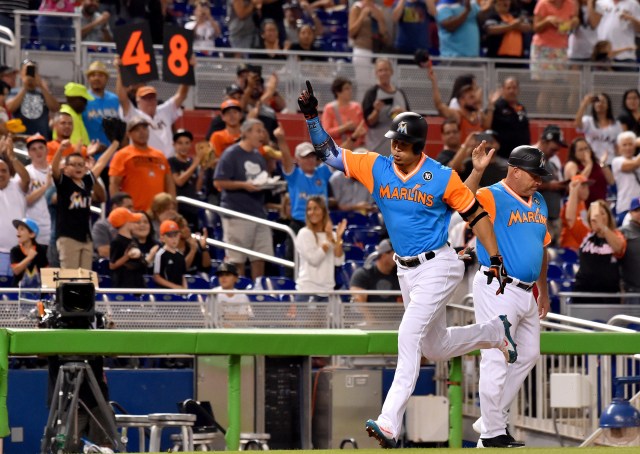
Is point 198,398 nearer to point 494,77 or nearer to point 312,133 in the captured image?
point 312,133

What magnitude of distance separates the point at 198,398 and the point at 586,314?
3842 millimetres

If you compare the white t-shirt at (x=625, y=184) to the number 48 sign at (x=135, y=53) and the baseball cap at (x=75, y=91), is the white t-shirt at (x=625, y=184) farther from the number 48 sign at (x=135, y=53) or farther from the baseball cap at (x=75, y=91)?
the baseball cap at (x=75, y=91)

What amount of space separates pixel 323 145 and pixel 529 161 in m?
1.43

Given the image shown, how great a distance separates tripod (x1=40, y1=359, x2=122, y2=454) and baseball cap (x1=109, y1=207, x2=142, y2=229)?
3.88 metres

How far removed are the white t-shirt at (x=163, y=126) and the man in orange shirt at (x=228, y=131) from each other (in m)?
0.50

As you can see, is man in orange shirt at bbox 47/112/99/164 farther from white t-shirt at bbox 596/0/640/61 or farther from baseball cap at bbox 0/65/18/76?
white t-shirt at bbox 596/0/640/61

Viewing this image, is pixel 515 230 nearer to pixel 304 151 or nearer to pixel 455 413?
pixel 455 413

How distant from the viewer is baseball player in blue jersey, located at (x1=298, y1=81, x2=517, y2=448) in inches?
362

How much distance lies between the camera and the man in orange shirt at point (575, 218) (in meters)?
16.8

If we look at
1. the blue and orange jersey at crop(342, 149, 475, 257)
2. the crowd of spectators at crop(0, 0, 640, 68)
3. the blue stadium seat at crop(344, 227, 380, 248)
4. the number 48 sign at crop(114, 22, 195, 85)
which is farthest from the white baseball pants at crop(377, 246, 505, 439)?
the crowd of spectators at crop(0, 0, 640, 68)

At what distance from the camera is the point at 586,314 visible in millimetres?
14000

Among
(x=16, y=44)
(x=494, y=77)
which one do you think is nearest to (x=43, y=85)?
(x=16, y=44)

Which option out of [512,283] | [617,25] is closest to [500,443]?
[512,283]

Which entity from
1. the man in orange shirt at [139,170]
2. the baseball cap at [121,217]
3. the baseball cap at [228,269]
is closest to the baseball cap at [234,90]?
the man in orange shirt at [139,170]
